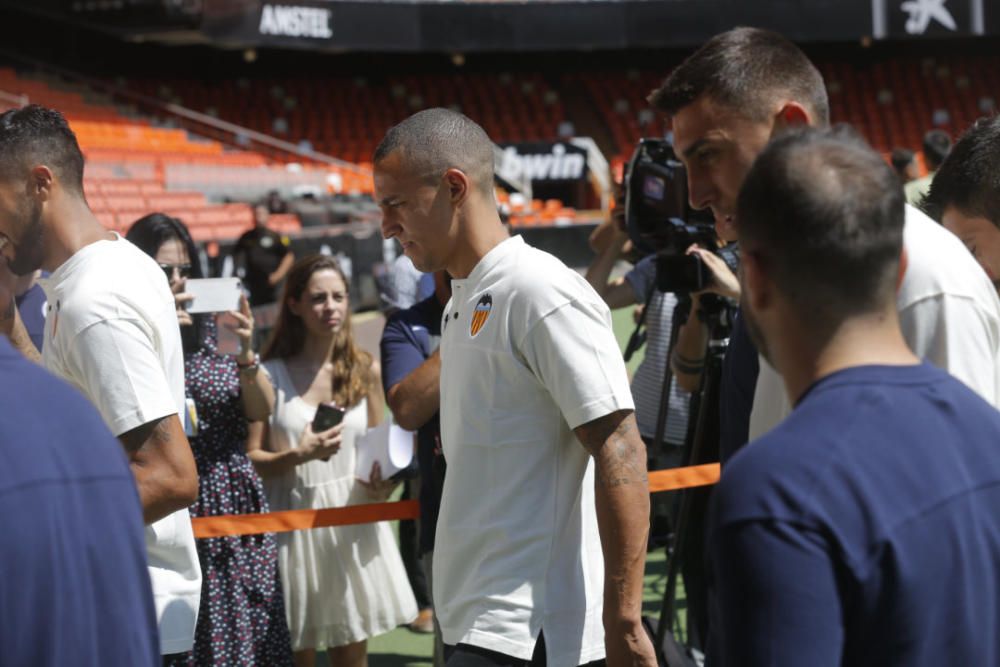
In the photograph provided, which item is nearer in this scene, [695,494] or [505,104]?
[695,494]

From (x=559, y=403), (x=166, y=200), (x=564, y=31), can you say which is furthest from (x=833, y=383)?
(x=564, y=31)

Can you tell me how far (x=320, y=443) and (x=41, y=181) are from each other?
187 cm

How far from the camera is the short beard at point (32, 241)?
2648 millimetres

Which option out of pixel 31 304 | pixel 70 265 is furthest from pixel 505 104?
pixel 70 265

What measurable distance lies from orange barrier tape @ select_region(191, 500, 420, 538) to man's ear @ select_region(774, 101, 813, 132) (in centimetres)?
250

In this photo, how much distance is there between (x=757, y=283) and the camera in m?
1.42

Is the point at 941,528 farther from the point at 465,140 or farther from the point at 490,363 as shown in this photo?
the point at 465,140

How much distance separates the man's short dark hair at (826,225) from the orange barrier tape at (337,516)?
8.34 ft

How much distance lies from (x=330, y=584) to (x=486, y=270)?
211 cm

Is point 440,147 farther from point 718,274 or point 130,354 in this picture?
point 718,274

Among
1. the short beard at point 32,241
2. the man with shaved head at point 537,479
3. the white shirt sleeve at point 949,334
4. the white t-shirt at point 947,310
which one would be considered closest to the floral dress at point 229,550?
the short beard at point 32,241

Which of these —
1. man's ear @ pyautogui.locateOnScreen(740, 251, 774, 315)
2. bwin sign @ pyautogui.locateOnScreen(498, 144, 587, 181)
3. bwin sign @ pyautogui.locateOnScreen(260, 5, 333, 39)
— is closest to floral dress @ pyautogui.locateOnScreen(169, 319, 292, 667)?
man's ear @ pyautogui.locateOnScreen(740, 251, 774, 315)

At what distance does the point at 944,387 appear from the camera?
1.40 meters

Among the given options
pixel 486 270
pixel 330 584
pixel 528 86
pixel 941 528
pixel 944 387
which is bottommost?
pixel 330 584
